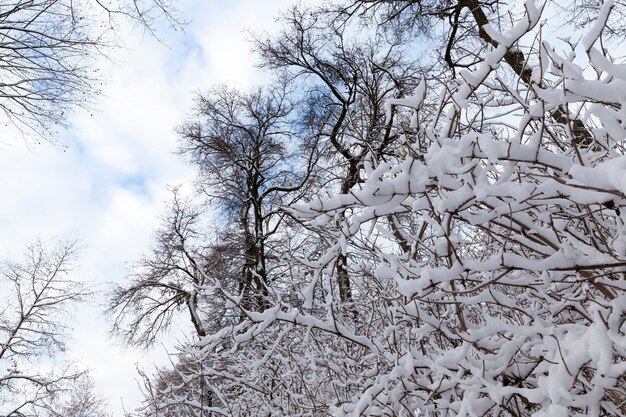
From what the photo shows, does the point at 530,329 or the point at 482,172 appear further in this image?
the point at 530,329

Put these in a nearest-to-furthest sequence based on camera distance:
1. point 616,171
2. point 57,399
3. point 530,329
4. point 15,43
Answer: point 616,171 < point 530,329 < point 15,43 < point 57,399

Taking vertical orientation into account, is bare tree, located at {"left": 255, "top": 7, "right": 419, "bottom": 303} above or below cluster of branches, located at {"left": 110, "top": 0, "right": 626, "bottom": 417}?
above

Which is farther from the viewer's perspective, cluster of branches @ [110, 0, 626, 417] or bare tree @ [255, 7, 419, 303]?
bare tree @ [255, 7, 419, 303]

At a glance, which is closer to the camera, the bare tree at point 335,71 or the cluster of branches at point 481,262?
the cluster of branches at point 481,262

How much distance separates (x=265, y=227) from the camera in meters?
11.6

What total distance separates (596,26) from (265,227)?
10553 mm

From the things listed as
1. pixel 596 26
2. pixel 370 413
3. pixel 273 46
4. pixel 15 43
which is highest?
pixel 273 46

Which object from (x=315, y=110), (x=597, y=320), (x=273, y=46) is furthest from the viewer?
(x=315, y=110)

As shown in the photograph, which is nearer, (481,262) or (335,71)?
(481,262)

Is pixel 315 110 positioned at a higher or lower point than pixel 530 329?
higher

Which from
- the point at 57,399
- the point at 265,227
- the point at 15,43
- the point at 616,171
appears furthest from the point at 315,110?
the point at 57,399

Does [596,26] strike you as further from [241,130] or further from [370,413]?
[241,130]

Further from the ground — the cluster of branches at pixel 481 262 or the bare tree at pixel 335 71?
the bare tree at pixel 335 71

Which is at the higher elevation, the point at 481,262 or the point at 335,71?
the point at 335,71
